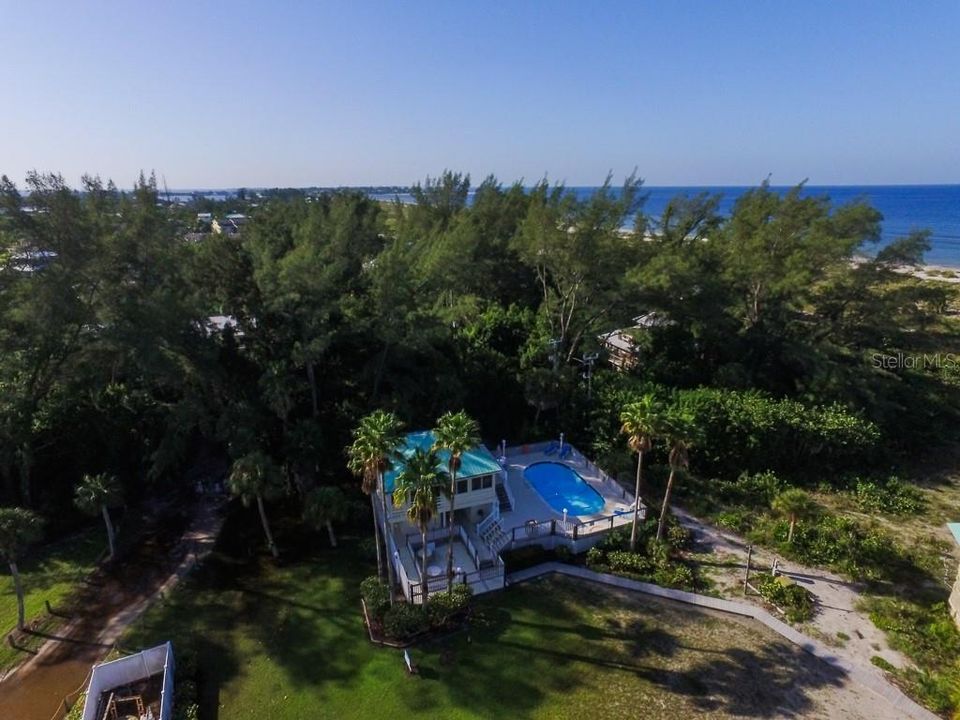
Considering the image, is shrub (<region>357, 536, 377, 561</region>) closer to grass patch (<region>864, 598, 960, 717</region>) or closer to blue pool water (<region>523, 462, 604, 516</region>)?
blue pool water (<region>523, 462, 604, 516</region>)

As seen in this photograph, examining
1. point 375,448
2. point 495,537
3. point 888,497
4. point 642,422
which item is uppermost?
point 375,448

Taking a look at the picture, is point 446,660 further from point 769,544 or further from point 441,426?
point 769,544

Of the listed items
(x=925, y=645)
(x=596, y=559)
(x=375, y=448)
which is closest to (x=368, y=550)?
(x=375, y=448)

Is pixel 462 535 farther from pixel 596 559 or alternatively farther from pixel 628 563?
pixel 628 563

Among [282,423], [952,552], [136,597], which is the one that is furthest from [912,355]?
[136,597]

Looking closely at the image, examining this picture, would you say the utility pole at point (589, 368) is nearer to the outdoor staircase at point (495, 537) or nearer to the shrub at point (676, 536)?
the shrub at point (676, 536)
